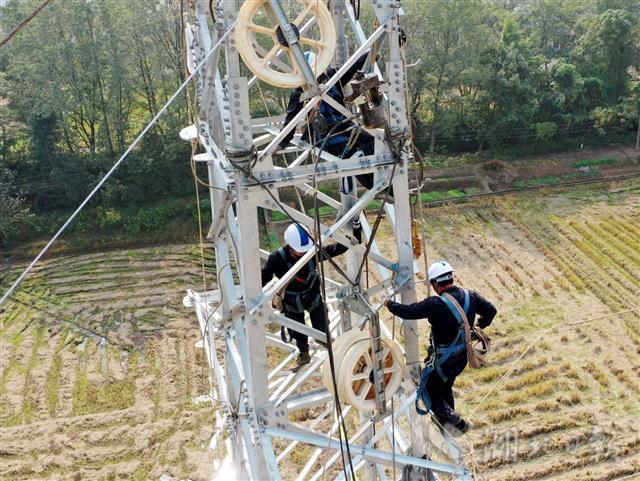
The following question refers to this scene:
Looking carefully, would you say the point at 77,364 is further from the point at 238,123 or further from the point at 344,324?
the point at 238,123

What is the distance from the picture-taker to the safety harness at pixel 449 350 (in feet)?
23.6

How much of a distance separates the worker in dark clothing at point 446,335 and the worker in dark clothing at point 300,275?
3.93ft

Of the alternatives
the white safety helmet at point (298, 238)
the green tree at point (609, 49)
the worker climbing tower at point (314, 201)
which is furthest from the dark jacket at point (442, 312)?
the green tree at point (609, 49)

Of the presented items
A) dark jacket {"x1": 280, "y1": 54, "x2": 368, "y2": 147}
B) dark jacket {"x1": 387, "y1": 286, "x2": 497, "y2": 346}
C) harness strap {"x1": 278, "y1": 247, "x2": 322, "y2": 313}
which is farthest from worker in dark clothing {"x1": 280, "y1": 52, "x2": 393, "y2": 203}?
harness strap {"x1": 278, "y1": 247, "x2": 322, "y2": 313}

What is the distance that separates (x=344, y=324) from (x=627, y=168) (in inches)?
976

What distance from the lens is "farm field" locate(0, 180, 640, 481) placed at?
48.1ft

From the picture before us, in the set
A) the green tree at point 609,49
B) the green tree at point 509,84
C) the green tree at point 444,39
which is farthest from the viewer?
the green tree at point 609,49

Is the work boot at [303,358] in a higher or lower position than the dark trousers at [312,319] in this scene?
lower

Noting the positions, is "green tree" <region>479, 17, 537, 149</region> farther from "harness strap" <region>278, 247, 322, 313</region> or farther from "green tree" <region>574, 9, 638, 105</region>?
"harness strap" <region>278, 247, 322, 313</region>

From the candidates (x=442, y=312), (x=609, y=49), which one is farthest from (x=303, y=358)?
(x=609, y=49)

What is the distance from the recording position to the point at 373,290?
285 inches

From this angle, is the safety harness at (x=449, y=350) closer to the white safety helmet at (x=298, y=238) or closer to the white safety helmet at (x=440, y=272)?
the white safety helmet at (x=440, y=272)

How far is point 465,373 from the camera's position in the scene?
17.0m

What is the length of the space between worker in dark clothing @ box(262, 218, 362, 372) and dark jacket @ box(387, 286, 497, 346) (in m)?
1.16
